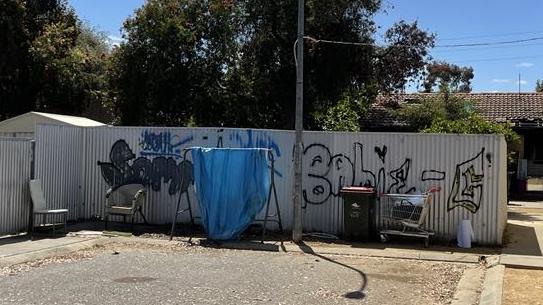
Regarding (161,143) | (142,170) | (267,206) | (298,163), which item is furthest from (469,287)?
(142,170)

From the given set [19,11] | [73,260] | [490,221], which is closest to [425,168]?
[490,221]

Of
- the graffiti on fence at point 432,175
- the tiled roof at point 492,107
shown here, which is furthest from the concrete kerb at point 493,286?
the tiled roof at point 492,107

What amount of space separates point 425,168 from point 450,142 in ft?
2.34

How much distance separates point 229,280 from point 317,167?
514 cm

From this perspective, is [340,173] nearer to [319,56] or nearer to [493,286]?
[493,286]

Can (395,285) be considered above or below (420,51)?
below

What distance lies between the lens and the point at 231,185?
13.1 m

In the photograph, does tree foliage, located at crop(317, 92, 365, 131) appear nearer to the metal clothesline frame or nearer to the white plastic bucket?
the metal clothesline frame

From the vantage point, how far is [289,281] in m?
9.17

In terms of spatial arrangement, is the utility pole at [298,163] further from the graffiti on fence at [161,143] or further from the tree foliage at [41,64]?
the tree foliage at [41,64]

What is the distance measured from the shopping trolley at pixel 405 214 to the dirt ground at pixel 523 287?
93.9 inches

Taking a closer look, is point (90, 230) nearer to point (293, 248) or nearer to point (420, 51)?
point (293, 248)

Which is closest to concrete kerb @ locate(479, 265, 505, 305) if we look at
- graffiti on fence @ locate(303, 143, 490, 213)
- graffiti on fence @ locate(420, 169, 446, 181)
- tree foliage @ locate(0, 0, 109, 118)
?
graffiti on fence @ locate(303, 143, 490, 213)

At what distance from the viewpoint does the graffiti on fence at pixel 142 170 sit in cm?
1456
